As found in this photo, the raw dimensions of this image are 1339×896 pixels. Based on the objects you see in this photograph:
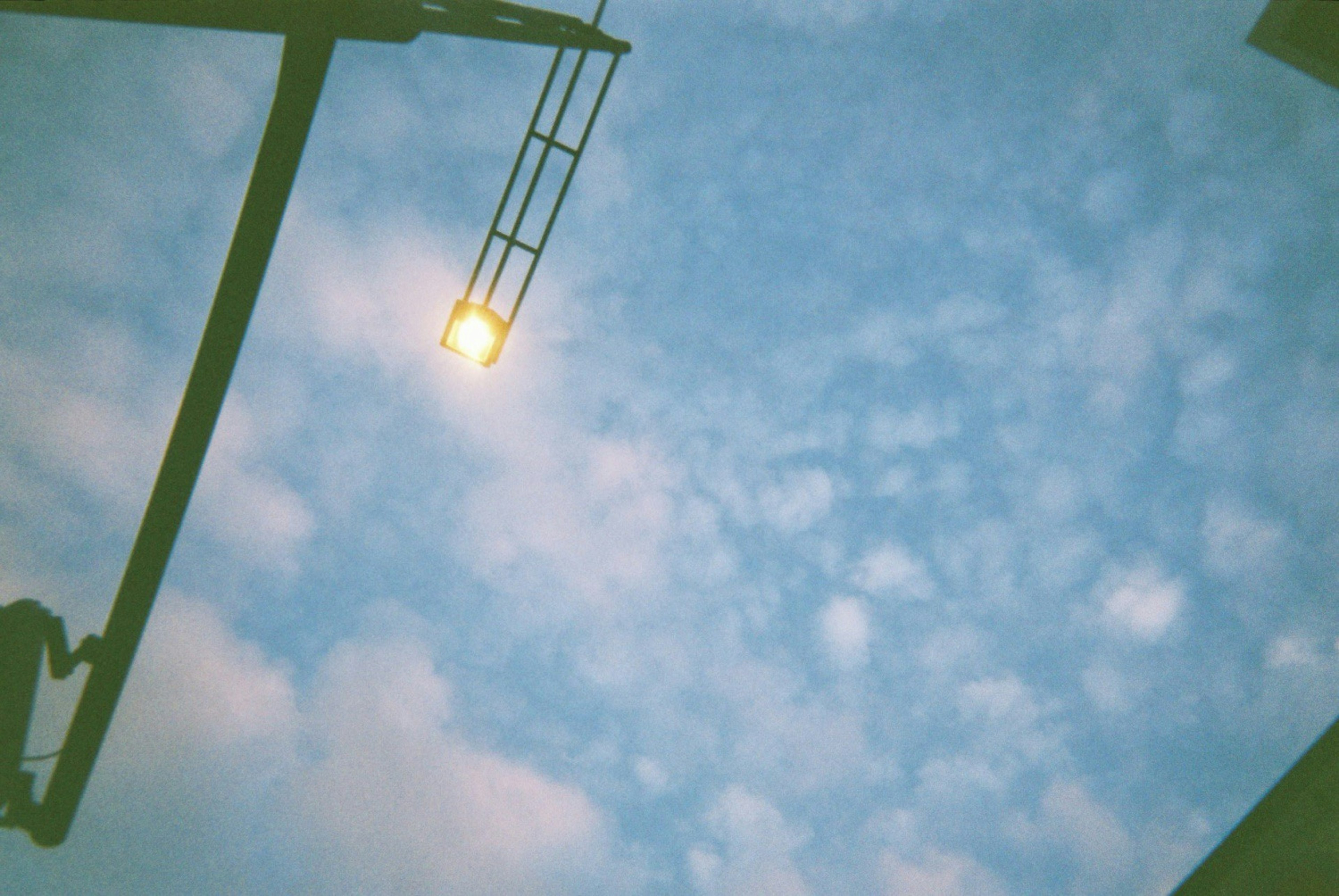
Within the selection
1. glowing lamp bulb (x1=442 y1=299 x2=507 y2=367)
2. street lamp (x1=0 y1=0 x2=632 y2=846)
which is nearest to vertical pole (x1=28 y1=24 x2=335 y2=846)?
street lamp (x1=0 y1=0 x2=632 y2=846)

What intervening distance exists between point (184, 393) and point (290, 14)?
172cm

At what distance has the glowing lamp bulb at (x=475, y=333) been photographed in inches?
181

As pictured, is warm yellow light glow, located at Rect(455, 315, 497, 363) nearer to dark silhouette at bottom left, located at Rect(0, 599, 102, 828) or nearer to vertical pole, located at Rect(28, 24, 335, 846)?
vertical pole, located at Rect(28, 24, 335, 846)

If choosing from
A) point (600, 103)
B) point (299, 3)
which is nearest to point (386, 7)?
point (299, 3)

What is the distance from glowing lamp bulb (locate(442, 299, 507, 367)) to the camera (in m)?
4.59

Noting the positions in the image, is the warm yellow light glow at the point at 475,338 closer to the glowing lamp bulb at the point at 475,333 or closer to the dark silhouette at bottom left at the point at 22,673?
the glowing lamp bulb at the point at 475,333

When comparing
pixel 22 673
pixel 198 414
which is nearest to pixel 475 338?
pixel 198 414

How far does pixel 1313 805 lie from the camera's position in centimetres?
482

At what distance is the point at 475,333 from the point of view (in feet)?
15.1

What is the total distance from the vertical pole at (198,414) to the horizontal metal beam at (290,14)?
10 cm

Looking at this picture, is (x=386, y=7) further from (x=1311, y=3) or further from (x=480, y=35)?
(x=1311, y=3)

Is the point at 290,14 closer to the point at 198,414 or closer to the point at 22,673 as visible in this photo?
the point at 198,414

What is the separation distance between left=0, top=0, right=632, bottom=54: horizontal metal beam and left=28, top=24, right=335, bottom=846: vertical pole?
104mm

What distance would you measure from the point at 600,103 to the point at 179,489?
3732mm
